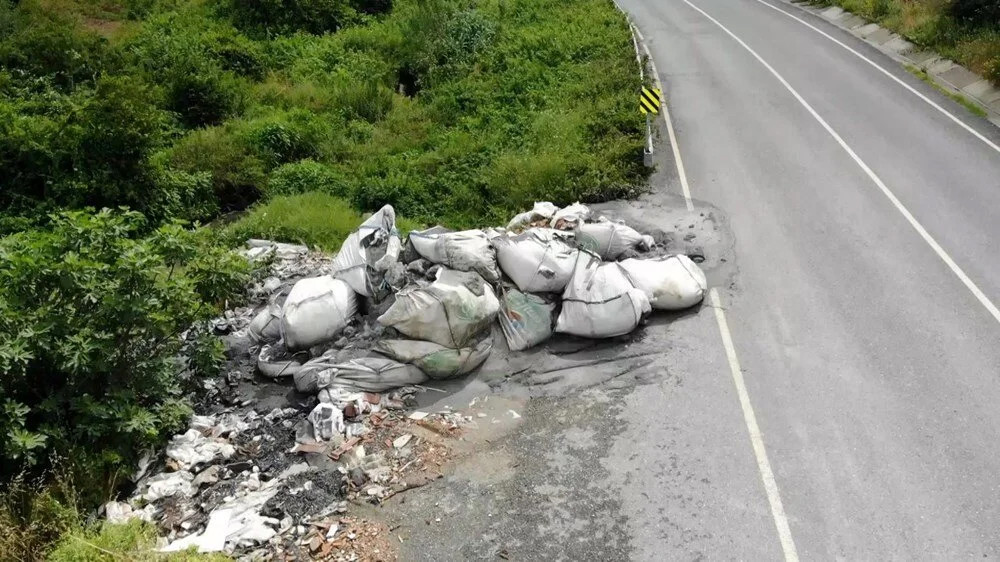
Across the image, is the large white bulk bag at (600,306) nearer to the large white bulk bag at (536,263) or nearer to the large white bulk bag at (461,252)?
the large white bulk bag at (536,263)

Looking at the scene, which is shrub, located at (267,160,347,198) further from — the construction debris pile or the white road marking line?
the white road marking line

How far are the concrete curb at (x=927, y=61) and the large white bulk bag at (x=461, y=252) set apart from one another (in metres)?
12.2

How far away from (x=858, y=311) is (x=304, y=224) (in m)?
8.62

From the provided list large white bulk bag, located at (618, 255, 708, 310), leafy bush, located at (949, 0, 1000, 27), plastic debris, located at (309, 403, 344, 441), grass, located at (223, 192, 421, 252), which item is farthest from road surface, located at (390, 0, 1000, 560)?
leafy bush, located at (949, 0, 1000, 27)

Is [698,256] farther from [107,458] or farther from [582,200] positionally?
[107,458]

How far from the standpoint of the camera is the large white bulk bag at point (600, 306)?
27.9ft

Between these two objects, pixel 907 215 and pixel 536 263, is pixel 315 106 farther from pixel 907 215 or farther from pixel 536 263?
pixel 907 215

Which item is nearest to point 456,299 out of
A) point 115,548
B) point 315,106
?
point 115,548

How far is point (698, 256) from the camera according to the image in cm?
1045

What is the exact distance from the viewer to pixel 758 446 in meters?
7.04

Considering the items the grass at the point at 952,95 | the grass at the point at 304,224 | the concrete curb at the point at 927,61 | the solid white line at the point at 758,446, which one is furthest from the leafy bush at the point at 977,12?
the grass at the point at 304,224

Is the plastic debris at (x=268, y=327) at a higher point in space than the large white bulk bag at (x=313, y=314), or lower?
lower

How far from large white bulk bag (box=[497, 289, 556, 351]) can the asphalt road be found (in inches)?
87.4

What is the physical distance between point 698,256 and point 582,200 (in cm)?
276
